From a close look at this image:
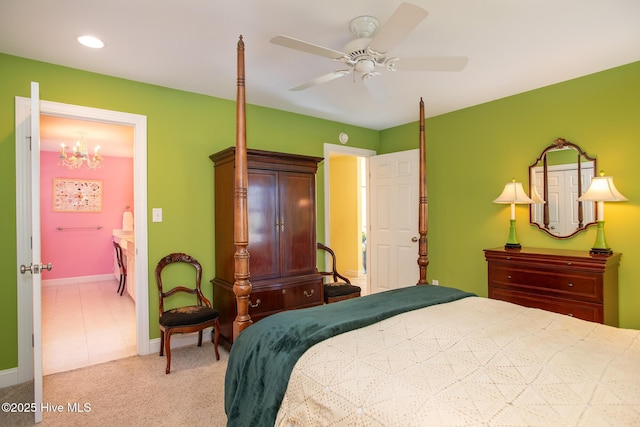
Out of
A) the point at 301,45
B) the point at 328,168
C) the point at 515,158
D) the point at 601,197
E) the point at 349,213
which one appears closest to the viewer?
the point at 301,45

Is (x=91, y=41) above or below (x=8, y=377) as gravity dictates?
above

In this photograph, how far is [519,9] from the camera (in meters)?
2.06

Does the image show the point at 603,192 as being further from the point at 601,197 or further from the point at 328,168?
the point at 328,168

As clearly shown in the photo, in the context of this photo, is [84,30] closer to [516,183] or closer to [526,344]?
[526,344]

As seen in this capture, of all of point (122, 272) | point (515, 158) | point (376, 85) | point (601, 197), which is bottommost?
point (122, 272)

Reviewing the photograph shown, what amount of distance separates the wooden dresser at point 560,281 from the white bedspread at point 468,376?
52.4 inches

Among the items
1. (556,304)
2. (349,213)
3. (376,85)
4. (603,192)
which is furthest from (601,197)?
(349,213)

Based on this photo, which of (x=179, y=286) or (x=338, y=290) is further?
(x=338, y=290)

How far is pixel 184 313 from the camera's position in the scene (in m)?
2.94

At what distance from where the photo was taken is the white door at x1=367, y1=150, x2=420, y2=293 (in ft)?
14.3

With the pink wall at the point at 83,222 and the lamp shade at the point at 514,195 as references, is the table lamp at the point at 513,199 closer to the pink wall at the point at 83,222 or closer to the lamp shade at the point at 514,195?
the lamp shade at the point at 514,195

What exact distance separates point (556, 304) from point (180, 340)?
11.1 feet

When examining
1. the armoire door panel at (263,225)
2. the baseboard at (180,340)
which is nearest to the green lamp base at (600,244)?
the armoire door panel at (263,225)

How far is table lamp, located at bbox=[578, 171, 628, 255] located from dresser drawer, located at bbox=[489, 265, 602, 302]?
0.32 metres
